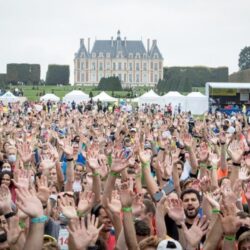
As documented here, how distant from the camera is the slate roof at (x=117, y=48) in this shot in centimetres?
17400

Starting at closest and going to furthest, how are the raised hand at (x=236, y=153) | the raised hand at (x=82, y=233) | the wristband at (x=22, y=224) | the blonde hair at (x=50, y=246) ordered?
the raised hand at (x=82, y=233), the blonde hair at (x=50, y=246), the wristband at (x=22, y=224), the raised hand at (x=236, y=153)

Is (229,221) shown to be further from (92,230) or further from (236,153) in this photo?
(236,153)

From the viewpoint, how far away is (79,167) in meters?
11.2

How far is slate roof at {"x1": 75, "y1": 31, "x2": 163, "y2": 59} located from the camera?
174m

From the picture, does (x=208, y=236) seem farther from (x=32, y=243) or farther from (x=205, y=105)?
(x=205, y=105)

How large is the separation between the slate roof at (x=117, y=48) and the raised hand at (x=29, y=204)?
168523 mm

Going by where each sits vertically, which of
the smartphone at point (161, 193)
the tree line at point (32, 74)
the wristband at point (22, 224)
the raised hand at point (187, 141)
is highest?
the tree line at point (32, 74)

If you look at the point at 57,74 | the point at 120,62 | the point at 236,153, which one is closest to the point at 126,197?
the point at 236,153

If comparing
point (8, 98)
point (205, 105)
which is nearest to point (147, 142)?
point (205, 105)

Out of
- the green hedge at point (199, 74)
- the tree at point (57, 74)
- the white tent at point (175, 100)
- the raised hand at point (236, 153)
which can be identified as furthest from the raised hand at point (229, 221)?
the tree at point (57, 74)

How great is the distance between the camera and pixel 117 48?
174000 millimetres

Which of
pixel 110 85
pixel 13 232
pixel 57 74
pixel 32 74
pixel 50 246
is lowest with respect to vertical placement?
pixel 50 246

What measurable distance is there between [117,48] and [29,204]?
555 ft

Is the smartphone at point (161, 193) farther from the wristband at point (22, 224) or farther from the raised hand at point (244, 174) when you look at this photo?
the wristband at point (22, 224)
